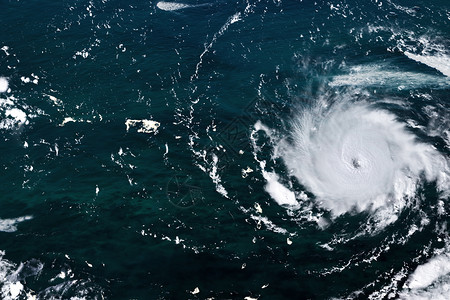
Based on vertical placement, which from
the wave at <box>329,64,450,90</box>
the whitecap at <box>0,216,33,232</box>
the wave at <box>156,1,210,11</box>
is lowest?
the whitecap at <box>0,216,33,232</box>

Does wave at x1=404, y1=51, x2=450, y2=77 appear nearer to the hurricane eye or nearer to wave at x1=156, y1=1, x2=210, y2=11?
the hurricane eye

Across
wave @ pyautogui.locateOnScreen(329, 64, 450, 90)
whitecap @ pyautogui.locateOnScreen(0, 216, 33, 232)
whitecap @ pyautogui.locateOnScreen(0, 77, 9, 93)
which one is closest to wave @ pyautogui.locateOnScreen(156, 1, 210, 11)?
whitecap @ pyautogui.locateOnScreen(0, 77, 9, 93)

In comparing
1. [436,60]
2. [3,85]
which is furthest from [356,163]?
[3,85]

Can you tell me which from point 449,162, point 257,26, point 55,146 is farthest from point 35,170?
point 449,162

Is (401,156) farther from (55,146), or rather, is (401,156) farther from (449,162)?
(55,146)

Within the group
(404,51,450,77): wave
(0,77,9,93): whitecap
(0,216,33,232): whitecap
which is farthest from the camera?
(404,51,450,77): wave

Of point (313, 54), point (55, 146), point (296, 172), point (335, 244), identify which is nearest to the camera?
point (335, 244)

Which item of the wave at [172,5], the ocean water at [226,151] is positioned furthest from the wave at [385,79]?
the wave at [172,5]

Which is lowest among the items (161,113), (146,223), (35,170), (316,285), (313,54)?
(316,285)
